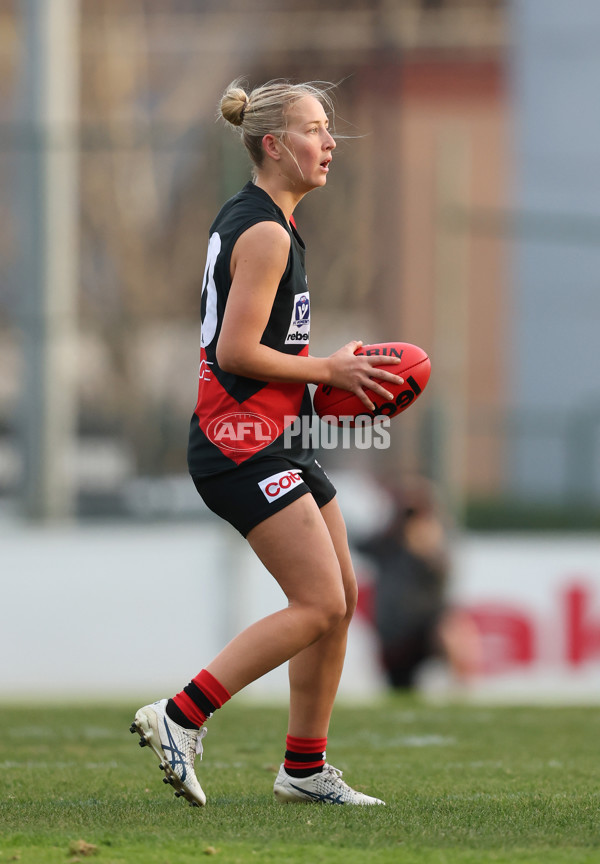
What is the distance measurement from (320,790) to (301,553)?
756mm

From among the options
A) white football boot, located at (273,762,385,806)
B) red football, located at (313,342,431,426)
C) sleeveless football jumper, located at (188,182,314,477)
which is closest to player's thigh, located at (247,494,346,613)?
sleeveless football jumper, located at (188,182,314,477)

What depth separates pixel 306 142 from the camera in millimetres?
4098

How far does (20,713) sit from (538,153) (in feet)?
51.3

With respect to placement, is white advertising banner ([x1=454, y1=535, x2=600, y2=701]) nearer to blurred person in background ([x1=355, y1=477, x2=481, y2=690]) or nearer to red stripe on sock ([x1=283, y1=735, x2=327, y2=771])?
blurred person in background ([x1=355, y1=477, x2=481, y2=690])

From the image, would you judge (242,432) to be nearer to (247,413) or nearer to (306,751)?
(247,413)

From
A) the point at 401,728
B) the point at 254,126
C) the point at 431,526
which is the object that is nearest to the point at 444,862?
the point at 254,126

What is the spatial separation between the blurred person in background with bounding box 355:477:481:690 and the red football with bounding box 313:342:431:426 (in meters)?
5.26

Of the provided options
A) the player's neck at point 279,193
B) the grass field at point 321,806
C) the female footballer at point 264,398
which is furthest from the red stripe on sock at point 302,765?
the player's neck at point 279,193

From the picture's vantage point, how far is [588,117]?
21656 mm

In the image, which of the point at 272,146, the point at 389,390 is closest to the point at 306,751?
the point at 389,390

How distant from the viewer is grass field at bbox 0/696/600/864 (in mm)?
3502

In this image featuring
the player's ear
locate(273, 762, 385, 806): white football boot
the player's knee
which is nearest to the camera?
the player's knee

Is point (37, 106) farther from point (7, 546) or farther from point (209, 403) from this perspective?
point (209, 403)

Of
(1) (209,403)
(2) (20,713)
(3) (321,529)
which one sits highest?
(1) (209,403)
